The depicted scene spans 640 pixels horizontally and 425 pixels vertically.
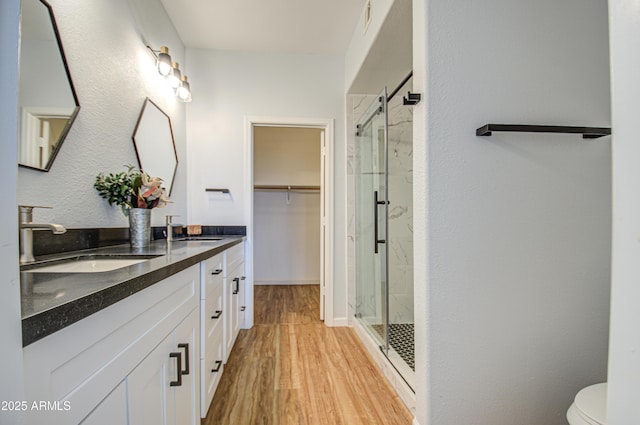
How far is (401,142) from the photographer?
100 inches

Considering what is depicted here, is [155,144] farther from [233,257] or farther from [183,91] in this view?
[233,257]

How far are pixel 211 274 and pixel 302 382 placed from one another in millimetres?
931

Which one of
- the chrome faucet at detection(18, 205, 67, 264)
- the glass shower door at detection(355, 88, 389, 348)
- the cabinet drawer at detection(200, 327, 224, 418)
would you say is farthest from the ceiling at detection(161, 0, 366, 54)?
the cabinet drawer at detection(200, 327, 224, 418)

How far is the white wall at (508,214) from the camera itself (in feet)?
3.90

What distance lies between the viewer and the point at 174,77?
6.89ft

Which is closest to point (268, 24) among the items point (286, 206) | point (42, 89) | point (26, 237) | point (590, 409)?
point (42, 89)

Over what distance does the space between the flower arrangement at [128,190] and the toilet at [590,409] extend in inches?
79.8

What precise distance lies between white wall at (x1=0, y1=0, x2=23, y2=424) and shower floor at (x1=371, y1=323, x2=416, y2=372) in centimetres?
181

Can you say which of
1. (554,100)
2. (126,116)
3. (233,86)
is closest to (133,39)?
(126,116)

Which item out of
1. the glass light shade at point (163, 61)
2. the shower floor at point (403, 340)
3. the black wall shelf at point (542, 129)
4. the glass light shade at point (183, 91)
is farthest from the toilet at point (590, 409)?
the glass light shade at point (183, 91)

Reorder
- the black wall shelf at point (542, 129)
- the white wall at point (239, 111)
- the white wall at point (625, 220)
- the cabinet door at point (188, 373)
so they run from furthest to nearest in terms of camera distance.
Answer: the white wall at point (239, 111) < the black wall shelf at point (542, 129) < the cabinet door at point (188, 373) < the white wall at point (625, 220)

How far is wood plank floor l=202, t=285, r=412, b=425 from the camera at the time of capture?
143 cm

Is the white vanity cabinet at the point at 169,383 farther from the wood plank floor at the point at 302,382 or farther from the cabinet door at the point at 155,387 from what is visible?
the wood plank floor at the point at 302,382

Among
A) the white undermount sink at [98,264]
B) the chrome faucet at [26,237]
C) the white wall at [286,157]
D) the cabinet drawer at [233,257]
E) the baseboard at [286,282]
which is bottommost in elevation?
the baseboard at [286,282]
